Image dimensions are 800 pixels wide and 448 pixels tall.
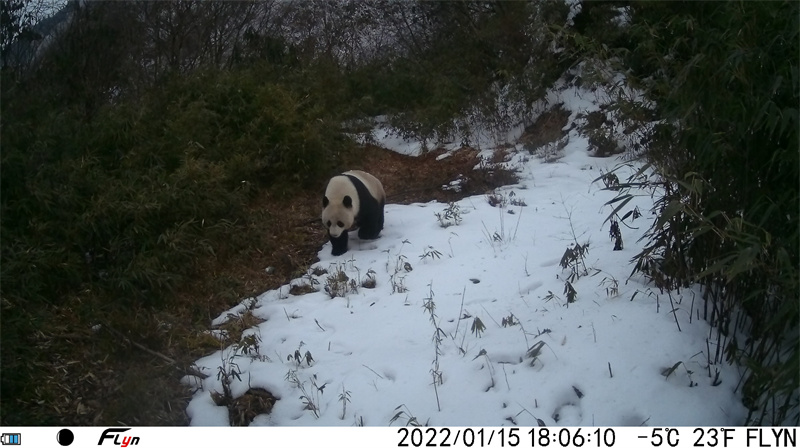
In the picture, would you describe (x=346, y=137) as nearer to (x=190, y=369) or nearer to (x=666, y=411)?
(x=190, y=369)

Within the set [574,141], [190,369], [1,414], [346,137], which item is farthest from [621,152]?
[1,414]

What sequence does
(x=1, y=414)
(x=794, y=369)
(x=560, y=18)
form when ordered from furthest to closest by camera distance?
(x=560, y=18)
(x=1, y=414)
(x=794, y=369)

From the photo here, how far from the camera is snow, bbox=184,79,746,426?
3.45 m

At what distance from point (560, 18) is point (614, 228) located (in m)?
5.96

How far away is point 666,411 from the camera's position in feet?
10.8

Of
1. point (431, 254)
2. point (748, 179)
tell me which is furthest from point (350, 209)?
point (748, 179)

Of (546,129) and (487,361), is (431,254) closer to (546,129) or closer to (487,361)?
(487,361)

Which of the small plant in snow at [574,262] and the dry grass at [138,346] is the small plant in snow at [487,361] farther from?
the dry grass at [138,346]

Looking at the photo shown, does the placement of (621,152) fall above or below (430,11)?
below

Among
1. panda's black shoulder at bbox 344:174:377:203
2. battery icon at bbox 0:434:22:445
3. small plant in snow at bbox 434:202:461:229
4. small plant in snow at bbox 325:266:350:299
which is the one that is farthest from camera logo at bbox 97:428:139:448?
small plant in snow at bbox 434:202:461:229

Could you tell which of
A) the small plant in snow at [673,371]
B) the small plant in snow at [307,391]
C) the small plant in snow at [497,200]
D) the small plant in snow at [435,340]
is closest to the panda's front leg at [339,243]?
the small plant in snow at [435,340]

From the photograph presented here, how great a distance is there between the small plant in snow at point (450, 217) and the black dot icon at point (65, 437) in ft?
11.6

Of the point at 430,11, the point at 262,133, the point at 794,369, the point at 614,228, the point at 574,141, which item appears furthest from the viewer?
the point at 430,11

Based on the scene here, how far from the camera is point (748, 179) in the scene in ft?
10.6
